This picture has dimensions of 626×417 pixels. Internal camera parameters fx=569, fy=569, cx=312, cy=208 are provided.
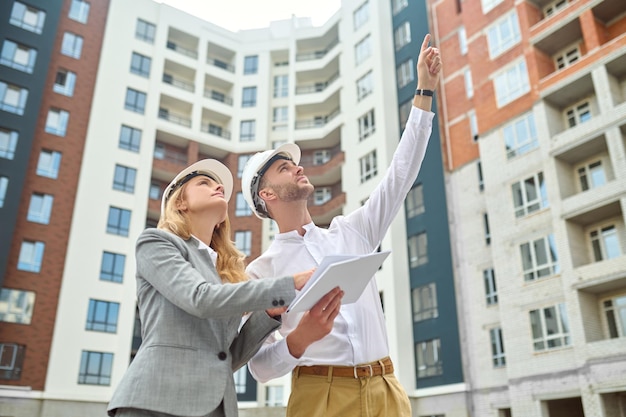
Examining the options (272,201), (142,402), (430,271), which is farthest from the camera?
(430,271)

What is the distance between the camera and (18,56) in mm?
29625

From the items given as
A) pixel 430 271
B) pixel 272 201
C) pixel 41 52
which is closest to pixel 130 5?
pixel 41 52

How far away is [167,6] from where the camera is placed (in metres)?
37.1

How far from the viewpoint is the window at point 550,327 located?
65.1ft

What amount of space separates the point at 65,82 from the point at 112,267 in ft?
34.7

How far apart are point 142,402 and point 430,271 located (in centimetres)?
2500

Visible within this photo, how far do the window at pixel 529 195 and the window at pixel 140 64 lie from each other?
22.7 meters

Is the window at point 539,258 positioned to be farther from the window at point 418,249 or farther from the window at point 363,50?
the window at point 363,50

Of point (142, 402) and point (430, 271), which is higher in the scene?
point (430, 271)

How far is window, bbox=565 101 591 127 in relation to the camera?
2225 cm

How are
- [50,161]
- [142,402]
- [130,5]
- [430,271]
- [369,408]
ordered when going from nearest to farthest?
[142,402] < [369,408] < [430,271] < [50,161] < [130,5]

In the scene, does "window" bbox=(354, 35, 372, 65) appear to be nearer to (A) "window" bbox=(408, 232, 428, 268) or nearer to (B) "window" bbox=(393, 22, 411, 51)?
(B) "window" bbox=(393, 22, 411, 51)

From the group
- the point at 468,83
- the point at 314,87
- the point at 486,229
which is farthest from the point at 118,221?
the point at 468,83

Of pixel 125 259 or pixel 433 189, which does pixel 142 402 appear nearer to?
pixel 433 189
